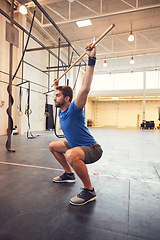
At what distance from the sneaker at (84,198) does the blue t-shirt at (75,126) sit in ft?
1.57

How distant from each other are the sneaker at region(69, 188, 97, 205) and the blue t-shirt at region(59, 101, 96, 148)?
0.48 meters

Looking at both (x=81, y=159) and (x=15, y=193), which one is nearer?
(x=81, y=159)

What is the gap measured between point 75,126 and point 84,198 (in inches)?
27.6

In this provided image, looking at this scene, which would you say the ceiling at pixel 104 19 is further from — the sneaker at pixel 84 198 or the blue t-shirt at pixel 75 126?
the sneaker at pixel 84 198

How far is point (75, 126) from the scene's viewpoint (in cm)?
163

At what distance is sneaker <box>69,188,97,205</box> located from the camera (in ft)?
4.88

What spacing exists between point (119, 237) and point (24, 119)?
25.1 feet

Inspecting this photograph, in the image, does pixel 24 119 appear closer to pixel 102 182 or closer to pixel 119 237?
pixel 102 182

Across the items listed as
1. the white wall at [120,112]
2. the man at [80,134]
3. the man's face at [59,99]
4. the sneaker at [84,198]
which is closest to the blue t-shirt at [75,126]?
the man at [80,134]

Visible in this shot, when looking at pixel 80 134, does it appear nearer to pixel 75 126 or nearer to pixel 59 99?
pixel 75 126

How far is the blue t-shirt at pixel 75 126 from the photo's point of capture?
1611 mm

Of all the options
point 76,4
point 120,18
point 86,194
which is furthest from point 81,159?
point 120,18

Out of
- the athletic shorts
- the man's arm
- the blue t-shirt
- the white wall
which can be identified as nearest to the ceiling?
the man's arm

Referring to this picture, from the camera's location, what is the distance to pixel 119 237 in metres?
1.08
